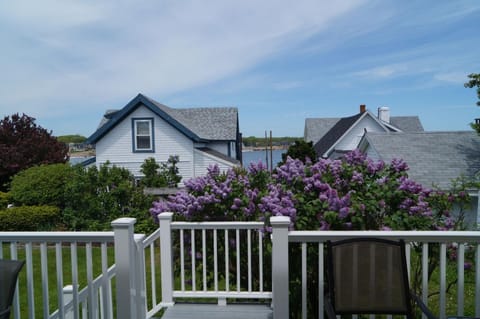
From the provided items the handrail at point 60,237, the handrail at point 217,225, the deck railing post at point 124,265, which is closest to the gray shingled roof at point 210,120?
the handrail at point 217,225

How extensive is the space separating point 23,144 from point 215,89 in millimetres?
9896

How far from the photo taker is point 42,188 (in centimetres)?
1014

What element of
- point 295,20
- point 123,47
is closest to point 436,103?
point 295,20

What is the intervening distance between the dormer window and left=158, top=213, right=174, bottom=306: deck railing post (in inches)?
442

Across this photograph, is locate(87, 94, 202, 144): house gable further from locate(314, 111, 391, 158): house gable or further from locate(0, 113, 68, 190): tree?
locate(314, 111, 391, 158): house gable

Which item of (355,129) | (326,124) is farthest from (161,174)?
(326,124)

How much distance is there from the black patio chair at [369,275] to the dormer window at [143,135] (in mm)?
12964

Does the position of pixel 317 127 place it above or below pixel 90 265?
above

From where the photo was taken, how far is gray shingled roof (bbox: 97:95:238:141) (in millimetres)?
16609

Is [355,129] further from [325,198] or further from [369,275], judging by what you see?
[369,275]

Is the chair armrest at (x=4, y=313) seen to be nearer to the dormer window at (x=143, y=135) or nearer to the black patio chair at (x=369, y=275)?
the black patio chair at (x=369, y=275)

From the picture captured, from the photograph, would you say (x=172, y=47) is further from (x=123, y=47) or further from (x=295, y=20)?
(x=295, y=20)

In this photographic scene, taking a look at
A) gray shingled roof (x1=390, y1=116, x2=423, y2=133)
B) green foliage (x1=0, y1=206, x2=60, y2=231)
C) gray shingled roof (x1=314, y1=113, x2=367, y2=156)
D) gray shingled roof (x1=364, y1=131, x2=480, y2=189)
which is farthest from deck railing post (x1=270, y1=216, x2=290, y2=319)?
gray shingled roof (x1=390, y1=116, x2=423, y2=133)

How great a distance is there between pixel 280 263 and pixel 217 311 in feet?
4.93
